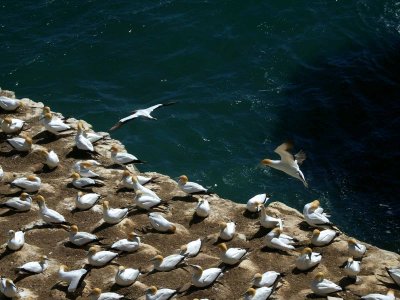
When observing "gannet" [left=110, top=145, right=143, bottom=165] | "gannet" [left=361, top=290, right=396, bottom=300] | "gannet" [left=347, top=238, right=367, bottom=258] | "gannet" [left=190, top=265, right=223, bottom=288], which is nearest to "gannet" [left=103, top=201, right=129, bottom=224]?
"gannet" [left=110, top=145, right=143, bottom=165]

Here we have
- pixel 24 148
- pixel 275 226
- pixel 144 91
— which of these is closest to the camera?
pixel 275 226

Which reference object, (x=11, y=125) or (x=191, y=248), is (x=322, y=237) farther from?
(x=11, y=125)

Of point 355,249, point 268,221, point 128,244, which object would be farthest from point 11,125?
point 355,249

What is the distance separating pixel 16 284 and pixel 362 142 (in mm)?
17268

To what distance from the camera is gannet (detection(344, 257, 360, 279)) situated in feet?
67.6

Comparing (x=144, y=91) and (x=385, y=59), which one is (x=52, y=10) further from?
(x=385, y=59)

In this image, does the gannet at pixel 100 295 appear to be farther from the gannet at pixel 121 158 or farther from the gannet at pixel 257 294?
the gannet at pixel 121 158

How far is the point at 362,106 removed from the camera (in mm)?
34219

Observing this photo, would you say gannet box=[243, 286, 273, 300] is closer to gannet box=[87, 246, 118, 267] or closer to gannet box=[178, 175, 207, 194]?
gannet box=[87, 246, 118, 267]

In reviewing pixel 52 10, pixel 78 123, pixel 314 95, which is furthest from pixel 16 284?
pixel 52 10

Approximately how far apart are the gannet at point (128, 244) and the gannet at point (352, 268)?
5771 mm

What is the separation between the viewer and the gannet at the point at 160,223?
2244 centimetres

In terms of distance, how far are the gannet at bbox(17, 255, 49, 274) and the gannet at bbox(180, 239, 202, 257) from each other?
12.1 ft

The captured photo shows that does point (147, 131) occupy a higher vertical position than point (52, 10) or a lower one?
lower
